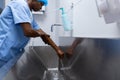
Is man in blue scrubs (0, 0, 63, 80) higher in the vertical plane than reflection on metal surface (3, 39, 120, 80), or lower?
higher

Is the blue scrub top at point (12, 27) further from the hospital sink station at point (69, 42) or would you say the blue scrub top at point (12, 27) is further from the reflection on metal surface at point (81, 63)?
the reflection on metal surface at point (81, 63)

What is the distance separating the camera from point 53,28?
7.38ft

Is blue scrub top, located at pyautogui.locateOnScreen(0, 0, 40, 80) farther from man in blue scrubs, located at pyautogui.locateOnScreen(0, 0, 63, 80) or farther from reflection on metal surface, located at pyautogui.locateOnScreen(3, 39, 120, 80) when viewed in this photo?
reflection on metal surface, located at pyautogui.locateOnScreen(3, 39, 120, 80)

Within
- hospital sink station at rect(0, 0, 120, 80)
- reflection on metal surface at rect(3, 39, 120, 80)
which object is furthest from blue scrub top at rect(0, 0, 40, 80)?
reflection on metal surface at rect(3, 39, 120, 80)

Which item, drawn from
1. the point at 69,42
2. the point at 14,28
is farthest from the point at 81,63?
the point at 14,28

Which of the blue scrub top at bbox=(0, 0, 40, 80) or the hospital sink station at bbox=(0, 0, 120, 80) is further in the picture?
the blue scrub top at bbox=(0, 0, 40, 80)

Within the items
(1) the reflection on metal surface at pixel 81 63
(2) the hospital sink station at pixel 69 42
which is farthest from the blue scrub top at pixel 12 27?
(1) the reflection on metal surface at pixel 81 63

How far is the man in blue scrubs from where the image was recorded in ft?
4.00

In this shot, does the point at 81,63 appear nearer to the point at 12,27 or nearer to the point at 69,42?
the point at 69,42

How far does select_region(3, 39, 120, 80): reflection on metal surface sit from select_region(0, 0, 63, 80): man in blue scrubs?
0.31 m

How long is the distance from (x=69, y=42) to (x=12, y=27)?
461mm

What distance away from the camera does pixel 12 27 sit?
1.30m

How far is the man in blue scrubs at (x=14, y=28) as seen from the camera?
4.00 feet

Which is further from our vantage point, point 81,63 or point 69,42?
point 69,42
